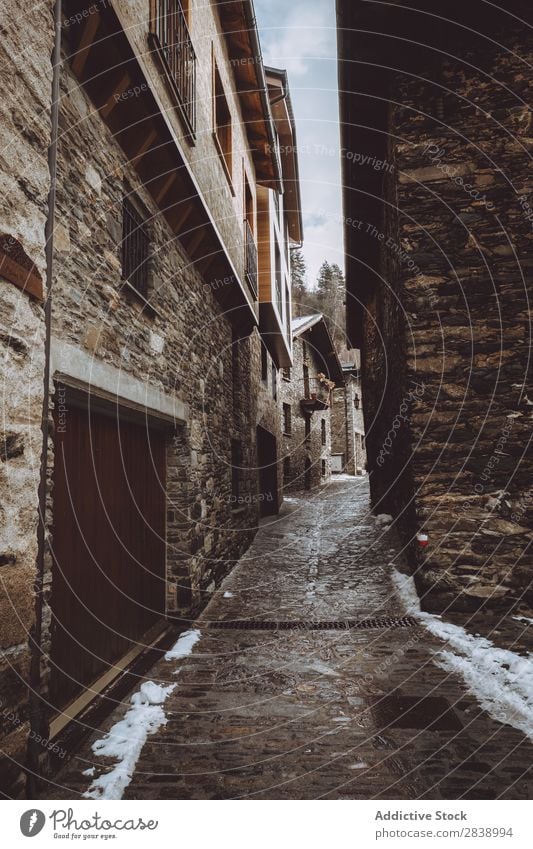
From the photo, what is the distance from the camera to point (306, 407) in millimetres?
18344

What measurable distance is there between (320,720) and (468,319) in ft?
13.5

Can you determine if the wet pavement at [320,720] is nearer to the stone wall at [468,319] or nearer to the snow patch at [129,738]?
the snow patch at [129,738]

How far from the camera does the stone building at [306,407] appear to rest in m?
17.0

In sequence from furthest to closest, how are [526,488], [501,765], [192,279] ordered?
[192,279] < [526,488] < [501,765]

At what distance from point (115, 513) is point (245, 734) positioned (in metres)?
1.85

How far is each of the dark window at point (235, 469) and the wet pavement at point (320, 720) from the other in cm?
264

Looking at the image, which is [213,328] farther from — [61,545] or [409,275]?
[61,545]

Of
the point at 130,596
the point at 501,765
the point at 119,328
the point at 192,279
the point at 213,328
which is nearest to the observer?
the point at 501,765

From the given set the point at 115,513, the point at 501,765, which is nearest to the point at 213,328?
the point at 115,513

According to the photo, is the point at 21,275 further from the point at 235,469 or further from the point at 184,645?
the point at 235,469

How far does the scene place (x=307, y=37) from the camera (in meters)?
4.98

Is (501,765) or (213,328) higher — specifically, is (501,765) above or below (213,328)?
below

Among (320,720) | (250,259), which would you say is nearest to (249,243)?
(250,259)

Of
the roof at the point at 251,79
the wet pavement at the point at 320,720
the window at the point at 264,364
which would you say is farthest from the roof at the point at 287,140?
the wet pavement at the point at 320,720
